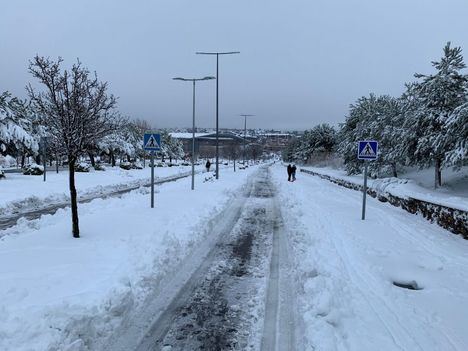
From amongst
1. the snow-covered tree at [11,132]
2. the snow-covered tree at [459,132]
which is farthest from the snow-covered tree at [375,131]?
the snow-covered tree at [11,132]

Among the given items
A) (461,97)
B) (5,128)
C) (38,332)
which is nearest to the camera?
(38,332)

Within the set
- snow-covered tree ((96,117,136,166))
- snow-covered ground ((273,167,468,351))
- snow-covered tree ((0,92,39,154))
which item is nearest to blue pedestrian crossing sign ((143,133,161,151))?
snow-covered ground ((273,167,468,351))

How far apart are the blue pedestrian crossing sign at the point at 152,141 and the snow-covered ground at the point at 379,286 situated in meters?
5.19

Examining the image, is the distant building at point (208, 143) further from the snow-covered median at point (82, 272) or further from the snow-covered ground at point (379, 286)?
the snow-covered median at point (82, 272)

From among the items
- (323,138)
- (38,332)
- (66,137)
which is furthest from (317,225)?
(323,138)

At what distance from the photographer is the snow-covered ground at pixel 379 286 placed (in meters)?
4.83

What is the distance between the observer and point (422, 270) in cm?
770

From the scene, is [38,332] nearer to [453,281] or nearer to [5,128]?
[453,281]

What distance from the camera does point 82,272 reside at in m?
6.44

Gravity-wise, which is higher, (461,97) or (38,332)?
(461,97)

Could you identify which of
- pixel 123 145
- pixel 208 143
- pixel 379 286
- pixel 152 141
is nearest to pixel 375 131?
pixel 152 141

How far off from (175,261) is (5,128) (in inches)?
1211

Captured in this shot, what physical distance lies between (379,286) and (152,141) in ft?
31.0

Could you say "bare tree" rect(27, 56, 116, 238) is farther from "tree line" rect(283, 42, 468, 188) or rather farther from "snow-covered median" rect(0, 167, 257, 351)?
"tree line" rect(283, 42, 468, 188)
